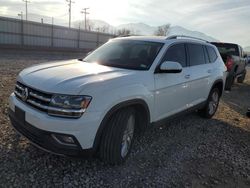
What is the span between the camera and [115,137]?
3.51m

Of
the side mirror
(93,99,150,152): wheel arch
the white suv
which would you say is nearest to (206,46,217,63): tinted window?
the white suv

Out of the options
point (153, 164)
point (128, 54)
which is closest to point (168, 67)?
point (128, 54)

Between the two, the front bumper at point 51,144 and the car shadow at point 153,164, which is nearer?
the front bumper at point 51,144

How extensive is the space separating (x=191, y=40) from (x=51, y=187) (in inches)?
159

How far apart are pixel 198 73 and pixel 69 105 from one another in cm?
329

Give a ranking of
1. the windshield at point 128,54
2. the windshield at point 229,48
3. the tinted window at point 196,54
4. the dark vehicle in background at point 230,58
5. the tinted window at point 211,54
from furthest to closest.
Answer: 1. the windshield at point 229,48
2. the dark vehicle in background at point 230,58
3. the tinted window at point 211,54
4. the tinted window at point 196,54
5. the windshield at point 128,54

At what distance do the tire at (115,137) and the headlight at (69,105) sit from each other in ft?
1.55

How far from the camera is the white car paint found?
10.4ft

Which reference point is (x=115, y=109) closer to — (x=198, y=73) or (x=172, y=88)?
(x=172, y=88)

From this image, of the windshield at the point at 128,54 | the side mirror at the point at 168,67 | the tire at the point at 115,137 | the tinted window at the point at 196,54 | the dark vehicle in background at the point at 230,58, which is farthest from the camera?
the dark vehicle in background at the point at 230,58

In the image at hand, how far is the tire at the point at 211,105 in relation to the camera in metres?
6.53

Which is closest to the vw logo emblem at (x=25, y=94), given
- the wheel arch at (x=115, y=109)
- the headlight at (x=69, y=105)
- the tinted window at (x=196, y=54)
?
the headlight at (x=69, y=105)

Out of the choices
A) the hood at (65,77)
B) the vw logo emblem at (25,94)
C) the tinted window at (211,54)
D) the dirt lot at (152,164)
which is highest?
the tinted window at (211,54)

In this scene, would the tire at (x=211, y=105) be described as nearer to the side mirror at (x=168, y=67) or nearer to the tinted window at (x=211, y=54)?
the tinted window at (x=211, y=54)
